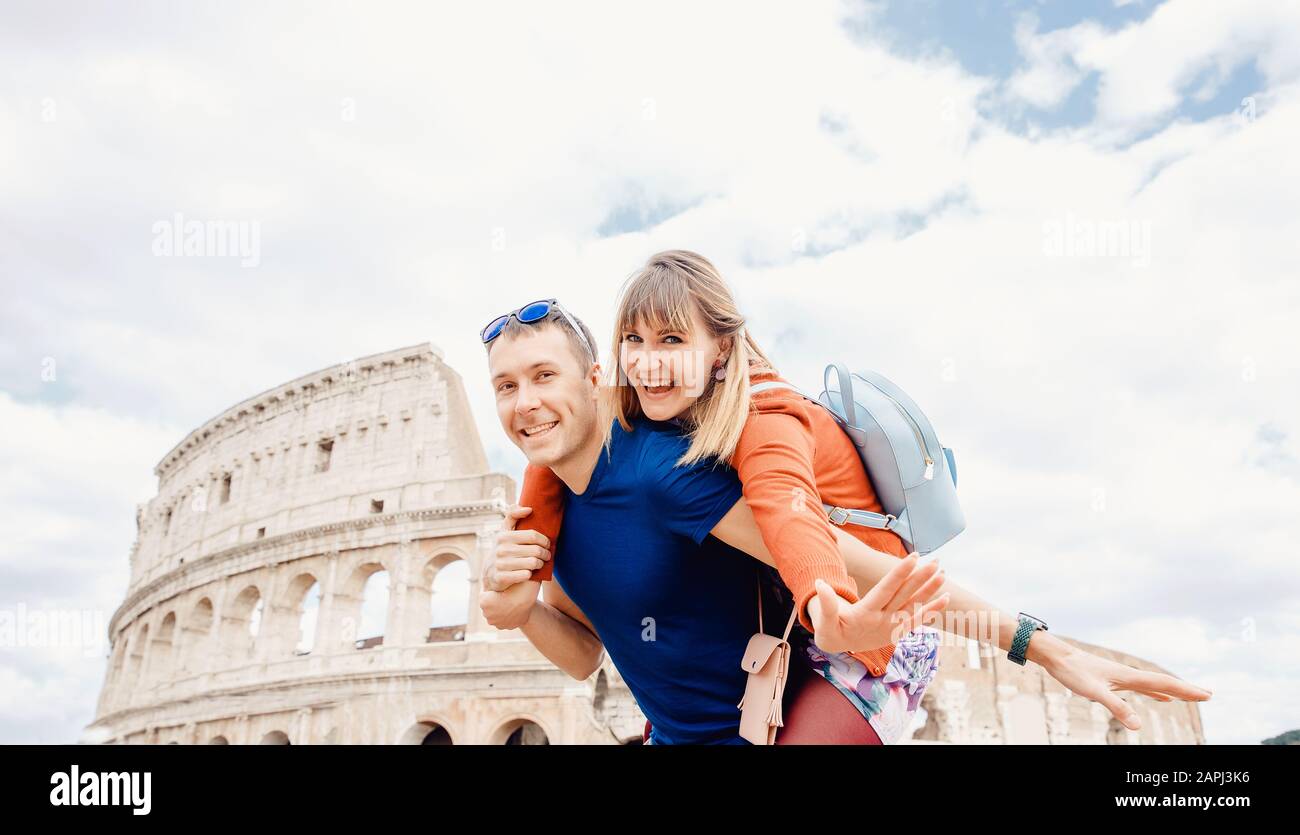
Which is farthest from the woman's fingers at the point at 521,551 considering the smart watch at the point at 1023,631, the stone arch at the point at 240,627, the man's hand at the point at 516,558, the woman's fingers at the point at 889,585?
the stone arch at the point at 240,627

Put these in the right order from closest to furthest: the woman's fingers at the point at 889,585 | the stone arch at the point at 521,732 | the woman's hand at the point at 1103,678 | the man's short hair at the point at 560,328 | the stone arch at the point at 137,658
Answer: the woman's fingers at the point at 889,585, the woman's hand at the point at 1103,678, the man's short hair at the point at 560,328, the stone arch at the point at 521,732, the stone arch at the point at 137,658

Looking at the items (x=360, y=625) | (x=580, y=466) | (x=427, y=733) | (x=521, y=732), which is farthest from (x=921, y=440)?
(x=360, y=625)

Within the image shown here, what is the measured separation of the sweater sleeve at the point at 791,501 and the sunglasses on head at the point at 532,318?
73cm

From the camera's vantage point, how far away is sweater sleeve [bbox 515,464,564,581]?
2.48 m

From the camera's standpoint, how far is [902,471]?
7.68 ft

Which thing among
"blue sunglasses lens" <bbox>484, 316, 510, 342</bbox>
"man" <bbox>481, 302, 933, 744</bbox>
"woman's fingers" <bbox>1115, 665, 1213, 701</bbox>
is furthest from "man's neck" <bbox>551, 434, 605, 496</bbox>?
"woman's fingers" <bbox>1115, 665, 1213, 701</bbox>

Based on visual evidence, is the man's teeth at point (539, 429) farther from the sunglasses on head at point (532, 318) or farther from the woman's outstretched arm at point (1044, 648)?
the woman's outstretched arm at point (1044, 648)

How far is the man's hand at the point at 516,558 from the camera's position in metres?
2.31

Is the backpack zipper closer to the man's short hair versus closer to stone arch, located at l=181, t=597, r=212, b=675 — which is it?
the man's short hair

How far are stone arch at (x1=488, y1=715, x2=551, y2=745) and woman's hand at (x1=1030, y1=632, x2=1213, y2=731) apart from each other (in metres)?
19.8

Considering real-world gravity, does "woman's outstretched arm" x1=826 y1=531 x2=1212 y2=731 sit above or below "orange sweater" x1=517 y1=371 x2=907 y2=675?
below
